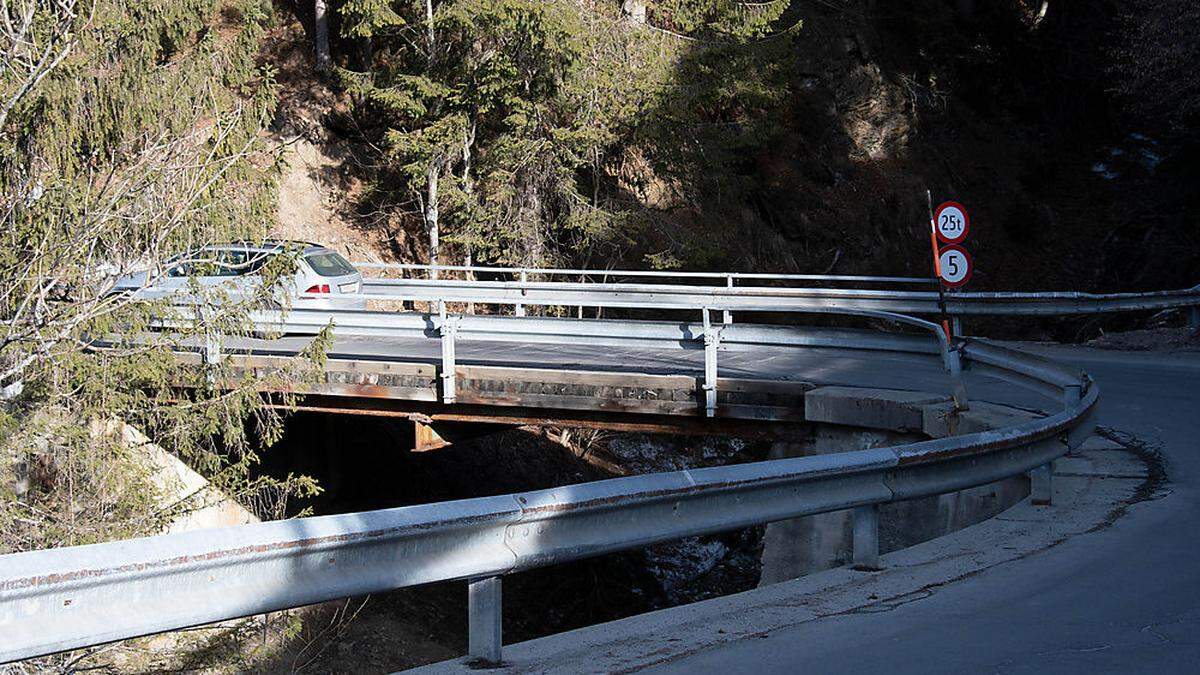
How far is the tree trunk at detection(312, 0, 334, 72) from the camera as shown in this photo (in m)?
33.4

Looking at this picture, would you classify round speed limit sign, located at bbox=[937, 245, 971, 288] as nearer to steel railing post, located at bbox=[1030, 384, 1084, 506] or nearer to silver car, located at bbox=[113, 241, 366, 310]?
steel railing post, located at bbox=[1030, 384, 1084, 506]

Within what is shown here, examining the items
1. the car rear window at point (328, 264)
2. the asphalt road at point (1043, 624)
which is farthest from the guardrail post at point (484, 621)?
the car rear window at point (328, 264)

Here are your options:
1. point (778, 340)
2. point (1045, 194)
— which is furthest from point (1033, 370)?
point (1045, 194)

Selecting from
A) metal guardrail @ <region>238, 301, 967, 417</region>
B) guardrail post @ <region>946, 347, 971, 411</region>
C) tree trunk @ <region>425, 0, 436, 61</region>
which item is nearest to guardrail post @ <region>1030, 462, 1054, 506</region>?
guardrail post @ <region>946, 347, 971, 411</region>

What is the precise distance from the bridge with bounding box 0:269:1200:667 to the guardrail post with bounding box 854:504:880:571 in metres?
0.01

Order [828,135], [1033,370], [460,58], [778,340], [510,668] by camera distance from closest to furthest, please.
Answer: [510,668] < [1033,370] < [778,340] < [460,58] < [828,135]

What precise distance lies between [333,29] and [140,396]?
2390 cm

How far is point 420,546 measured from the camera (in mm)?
4250

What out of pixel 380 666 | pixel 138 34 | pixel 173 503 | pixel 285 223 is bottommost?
pixel 380 666

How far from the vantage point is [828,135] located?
38.2 metres

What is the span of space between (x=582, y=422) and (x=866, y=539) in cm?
788

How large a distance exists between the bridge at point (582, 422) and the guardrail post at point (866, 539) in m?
0.01

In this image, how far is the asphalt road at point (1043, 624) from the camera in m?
4.67

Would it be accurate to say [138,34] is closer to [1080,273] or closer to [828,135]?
[828,135]
